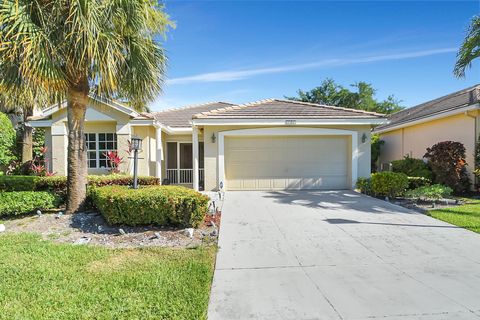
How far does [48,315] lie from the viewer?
3234mm

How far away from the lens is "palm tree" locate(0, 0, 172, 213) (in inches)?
250

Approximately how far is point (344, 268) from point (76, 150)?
7.65m

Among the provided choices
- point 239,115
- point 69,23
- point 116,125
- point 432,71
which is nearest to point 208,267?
point 69,23

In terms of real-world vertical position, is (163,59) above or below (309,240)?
above

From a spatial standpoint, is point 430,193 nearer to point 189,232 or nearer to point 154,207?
point 189,232

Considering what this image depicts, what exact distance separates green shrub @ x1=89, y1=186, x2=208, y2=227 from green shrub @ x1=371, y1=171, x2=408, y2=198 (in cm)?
757

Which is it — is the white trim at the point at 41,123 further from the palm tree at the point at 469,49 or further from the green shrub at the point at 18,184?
the palm tree at the point at 469,49

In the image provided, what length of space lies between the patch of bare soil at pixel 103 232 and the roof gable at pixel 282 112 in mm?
5878

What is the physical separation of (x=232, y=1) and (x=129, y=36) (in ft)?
16.9

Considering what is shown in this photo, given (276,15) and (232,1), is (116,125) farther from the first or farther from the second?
(276,15)

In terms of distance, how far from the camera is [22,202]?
795cm

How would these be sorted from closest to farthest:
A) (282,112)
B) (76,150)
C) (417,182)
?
1. (76,150)
2. (417,182)
3. (282,112)

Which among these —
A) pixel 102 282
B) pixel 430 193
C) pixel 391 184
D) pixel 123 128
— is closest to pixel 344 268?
pixel 102 282

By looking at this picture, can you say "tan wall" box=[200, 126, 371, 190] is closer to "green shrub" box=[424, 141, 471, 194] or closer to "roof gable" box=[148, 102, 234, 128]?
"roof gable" box=[148, 102, 234, 128]
